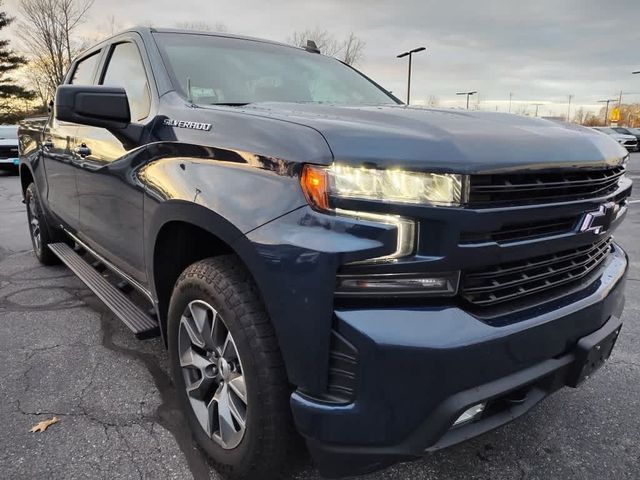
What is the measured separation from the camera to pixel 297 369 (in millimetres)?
1576

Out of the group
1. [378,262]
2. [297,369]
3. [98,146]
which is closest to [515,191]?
[378,262]

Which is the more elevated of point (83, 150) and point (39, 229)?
point (83, 150)

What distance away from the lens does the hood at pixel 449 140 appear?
59.9 inches

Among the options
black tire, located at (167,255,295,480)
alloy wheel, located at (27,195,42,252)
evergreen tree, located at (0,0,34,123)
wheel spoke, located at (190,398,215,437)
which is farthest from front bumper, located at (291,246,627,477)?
evergreen tree, located at (0,0,34,123)

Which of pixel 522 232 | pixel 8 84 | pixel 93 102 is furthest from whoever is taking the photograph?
pixel 8 84

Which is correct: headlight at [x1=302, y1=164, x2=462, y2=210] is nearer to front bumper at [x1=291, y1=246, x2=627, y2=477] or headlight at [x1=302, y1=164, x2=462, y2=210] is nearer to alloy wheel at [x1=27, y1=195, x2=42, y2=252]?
front bumper at [x1=291, y1=246, x2=627, y2=477]

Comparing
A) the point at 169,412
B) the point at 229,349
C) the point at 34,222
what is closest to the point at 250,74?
the point at 229,349

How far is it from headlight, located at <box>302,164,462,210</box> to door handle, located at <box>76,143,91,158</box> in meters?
2.12

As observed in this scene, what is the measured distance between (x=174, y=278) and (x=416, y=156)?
139 cm

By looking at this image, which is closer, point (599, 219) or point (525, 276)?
point (525, 276)

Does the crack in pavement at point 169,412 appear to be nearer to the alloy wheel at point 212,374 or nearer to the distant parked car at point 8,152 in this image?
the alloy wheel at point 212,374

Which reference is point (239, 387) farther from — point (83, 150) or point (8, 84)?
point (8, 84)

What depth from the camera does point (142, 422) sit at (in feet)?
8.02

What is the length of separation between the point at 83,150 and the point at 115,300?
95cm
